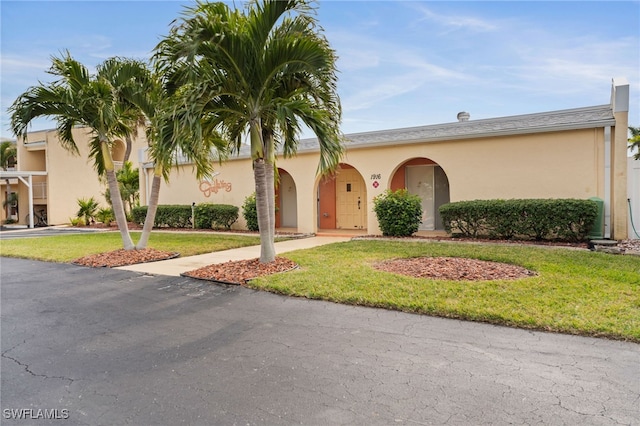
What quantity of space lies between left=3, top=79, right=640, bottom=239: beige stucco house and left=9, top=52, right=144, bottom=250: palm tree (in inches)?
155

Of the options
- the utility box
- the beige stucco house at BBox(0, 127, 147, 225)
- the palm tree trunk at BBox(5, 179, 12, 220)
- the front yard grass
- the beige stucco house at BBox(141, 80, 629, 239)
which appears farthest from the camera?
the palm tree trunk at BBox(5, 179, 12, 220)

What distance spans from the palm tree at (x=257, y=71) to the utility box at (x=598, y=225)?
7308 millimetres

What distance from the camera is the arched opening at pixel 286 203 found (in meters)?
18.5

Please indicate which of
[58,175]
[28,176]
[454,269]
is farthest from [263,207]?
[28,176]

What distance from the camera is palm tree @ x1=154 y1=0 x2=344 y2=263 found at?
6762 mm

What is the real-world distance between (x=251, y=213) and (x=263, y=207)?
7974mm

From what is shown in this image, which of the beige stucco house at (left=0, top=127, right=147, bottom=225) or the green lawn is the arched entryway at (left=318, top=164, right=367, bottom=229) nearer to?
the green lawn

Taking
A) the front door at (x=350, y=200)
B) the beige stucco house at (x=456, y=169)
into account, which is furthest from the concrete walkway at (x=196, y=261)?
the front door at (x=350, y=200)

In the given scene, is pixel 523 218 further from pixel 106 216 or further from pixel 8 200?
pixel 8 200

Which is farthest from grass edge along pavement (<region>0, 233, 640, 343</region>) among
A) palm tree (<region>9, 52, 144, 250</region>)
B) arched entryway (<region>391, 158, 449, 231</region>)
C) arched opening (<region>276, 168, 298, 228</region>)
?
arched opening (<region>276, 168, 298, 228</region>)

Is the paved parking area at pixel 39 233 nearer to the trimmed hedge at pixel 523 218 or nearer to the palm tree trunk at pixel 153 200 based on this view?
the palm tree trunk at pixel 153 200

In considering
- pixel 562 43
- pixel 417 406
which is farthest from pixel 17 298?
pixel 562 43

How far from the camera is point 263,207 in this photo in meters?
7.92

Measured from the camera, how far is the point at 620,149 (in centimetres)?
1011
